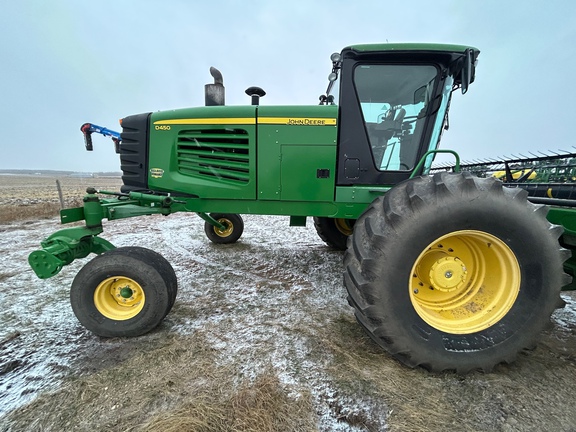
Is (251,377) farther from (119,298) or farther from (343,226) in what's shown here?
(343,226)

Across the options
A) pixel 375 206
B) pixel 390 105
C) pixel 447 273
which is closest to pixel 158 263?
pixel 375 206

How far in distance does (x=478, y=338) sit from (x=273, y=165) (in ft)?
6.81

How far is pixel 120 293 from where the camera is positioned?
7.36 ft

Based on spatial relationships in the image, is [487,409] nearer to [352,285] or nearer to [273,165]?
[352,285]

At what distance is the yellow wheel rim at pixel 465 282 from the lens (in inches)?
70.9

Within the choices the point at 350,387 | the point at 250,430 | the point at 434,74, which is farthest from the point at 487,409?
the point at 434,74

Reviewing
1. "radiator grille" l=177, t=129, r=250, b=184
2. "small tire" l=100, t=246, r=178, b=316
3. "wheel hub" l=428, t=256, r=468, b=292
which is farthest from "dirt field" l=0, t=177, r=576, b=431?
"radiator grille" l=177, t=129, r=250, b=184

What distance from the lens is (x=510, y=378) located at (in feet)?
5.74

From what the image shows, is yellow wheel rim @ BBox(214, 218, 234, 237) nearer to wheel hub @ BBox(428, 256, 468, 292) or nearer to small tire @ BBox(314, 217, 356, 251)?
A: small tire @ BBox(314, 217, 356, 251)

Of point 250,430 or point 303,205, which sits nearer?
point 250,430

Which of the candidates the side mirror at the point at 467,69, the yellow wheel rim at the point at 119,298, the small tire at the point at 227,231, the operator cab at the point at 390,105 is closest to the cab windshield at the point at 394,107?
the operator cab at the point at 390,105

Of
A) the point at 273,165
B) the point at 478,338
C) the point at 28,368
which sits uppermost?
the point at 273,165

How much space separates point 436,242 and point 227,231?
153 inches

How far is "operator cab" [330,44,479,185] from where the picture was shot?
2.51 metres
